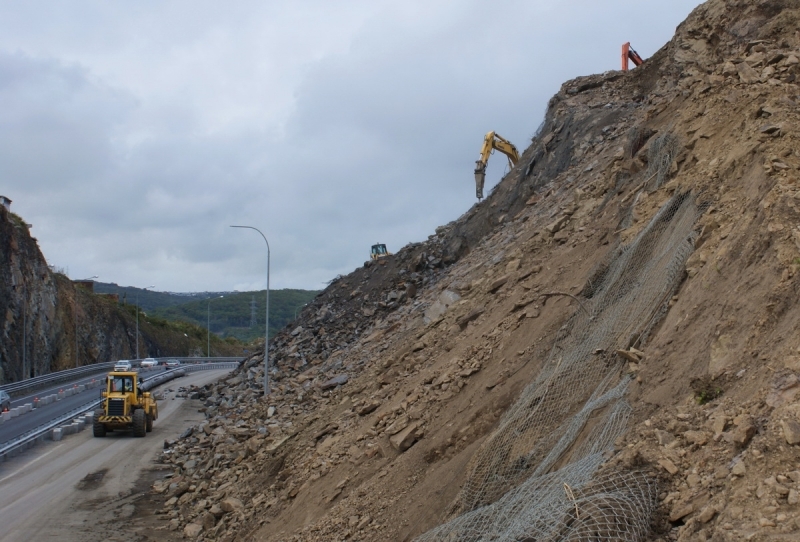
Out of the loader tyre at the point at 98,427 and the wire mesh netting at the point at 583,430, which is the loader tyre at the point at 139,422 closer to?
the loader tyre at the point at 98,427

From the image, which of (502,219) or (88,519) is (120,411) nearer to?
(88,519)

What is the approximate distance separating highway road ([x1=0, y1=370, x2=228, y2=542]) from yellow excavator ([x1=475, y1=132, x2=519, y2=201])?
49.7 ft

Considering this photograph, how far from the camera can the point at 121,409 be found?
25.8 m

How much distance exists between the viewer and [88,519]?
15.5 metres

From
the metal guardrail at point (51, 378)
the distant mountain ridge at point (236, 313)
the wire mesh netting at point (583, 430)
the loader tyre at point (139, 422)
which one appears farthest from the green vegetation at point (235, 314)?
the wire mesh netting at point (583, 430)

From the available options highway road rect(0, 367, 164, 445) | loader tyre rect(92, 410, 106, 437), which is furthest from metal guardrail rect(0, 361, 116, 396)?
loader tyre rect(92, 410, 106, 437)

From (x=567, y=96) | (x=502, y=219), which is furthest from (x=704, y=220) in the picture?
(x=567, y=96)

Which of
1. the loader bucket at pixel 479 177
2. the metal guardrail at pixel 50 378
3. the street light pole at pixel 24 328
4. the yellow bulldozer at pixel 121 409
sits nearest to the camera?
the yellow bulldozer at pixel 121 409

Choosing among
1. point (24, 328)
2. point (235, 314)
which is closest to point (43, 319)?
point (24, 328)

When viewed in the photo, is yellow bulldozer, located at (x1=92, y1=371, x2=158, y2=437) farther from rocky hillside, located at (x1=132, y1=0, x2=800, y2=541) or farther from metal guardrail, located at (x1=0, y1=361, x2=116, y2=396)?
metal guardrail, located at (x1=0, y1=361, x2=116, y2=396)

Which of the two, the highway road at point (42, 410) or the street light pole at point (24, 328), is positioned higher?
the street light pole at point (24, 328)

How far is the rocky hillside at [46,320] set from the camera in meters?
49.8

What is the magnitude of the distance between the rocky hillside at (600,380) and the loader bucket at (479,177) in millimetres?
9021

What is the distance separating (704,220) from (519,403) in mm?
3308
